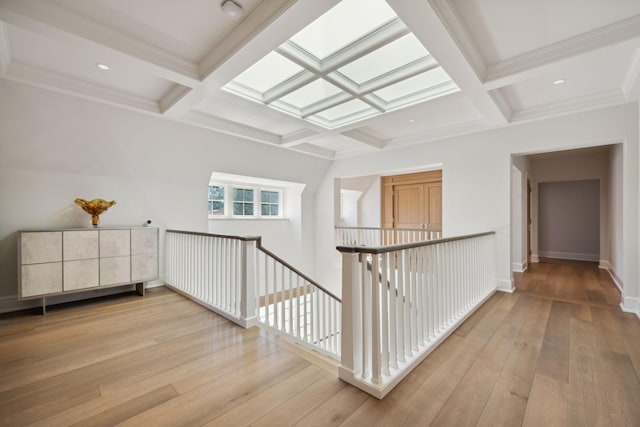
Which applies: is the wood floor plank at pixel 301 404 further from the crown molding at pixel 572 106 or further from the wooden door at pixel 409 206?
the wooden door at pixel 409 206

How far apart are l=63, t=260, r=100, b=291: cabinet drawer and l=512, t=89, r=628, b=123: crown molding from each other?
19.4ft

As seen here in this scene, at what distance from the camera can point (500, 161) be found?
416 cm

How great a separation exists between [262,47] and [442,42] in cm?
136

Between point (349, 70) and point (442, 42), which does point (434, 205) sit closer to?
point (349, 70)

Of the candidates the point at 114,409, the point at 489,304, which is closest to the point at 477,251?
the point at 489,304

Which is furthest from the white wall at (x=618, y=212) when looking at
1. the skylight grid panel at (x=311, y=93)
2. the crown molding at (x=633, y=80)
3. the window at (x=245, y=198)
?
the window at (x=245, y=198)

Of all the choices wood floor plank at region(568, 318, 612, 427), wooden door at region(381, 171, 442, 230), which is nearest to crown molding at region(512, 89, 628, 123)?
wood floor plank at region(568, 318, 612, 427)

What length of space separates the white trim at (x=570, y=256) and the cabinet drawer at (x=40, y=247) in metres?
9.58

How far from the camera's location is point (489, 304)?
11.3ft

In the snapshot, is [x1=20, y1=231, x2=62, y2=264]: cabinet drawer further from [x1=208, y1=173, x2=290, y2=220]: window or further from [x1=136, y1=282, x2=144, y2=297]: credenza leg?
[x1=208, y1=173, x2=290, y2=220]: window

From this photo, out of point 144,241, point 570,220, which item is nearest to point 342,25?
point 144,241

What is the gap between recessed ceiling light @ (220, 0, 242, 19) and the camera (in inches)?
71.7

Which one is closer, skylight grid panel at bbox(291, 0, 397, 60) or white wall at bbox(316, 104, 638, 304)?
skylight grid panel at bbox(291, 0, 397, 60)

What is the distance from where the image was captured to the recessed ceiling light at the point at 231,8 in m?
1.82
